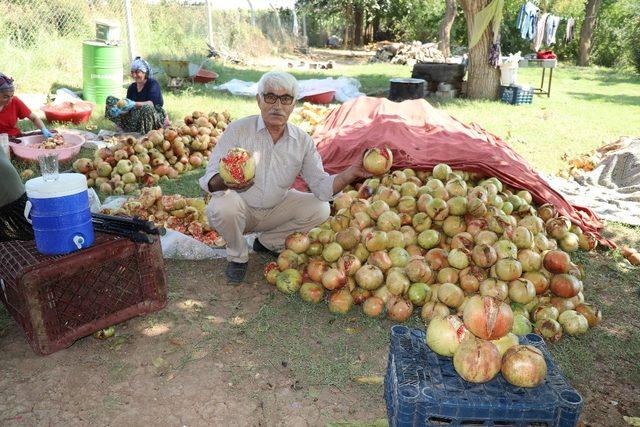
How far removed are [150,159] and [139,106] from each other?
1.75m

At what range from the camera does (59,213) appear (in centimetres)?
277

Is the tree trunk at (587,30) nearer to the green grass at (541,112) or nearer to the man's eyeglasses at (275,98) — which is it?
the green grass at (541,112)

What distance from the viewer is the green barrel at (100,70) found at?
9.52 m

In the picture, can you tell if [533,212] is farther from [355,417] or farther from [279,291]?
[355,417]

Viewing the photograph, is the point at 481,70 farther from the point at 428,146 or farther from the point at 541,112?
the point at 428,146

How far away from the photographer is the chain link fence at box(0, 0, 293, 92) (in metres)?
11.1

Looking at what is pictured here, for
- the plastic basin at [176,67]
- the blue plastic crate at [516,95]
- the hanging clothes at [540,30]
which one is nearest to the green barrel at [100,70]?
the plastic basin at [176,67]

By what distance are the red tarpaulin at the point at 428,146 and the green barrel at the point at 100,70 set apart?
18.0 feet

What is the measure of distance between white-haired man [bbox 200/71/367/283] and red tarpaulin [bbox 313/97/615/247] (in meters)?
1.10

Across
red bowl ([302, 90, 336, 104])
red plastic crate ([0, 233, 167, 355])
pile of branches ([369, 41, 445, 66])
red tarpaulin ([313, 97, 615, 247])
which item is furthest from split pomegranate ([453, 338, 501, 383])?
pile of branches ([369, 41, 445, 66])

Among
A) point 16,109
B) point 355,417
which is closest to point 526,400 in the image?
point 355,417

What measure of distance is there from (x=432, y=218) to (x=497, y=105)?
29.6ft

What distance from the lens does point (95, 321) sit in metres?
3.09

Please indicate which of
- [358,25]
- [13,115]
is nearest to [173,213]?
[13,115]
